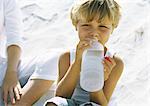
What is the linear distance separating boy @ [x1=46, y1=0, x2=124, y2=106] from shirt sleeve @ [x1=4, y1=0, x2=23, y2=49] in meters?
0.31

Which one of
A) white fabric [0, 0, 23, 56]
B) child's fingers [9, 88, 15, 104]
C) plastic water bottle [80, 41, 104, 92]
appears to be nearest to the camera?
plastic water bottle [80, 41, 104, 92]

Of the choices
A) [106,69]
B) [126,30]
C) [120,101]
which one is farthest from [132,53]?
[106,69]

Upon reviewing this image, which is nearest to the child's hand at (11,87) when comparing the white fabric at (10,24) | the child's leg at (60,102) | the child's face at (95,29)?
the white fabric at (10,24)

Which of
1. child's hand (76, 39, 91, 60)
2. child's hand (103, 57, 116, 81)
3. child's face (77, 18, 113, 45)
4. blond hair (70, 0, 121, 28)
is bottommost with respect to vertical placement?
child's hand (103, 57, 116, 81)

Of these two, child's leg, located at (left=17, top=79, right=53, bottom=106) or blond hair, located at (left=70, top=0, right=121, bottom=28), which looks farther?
child's leg, located at (left=17, top=79, right=53, bottom=106)

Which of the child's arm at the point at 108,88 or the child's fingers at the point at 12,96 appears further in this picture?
the child's fingers at the point at 12,96

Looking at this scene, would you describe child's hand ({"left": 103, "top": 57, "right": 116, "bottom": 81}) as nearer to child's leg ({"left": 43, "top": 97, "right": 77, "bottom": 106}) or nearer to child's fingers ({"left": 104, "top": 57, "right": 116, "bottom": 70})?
child's fingers ({"left": 104, "top": 57, "right": 116, "bottom": 70})

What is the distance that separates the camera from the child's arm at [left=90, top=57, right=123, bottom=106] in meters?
1.50

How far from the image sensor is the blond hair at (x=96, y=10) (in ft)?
5.06

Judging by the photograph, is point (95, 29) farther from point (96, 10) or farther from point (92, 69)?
point (92, 69)

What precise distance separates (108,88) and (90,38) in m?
0.19

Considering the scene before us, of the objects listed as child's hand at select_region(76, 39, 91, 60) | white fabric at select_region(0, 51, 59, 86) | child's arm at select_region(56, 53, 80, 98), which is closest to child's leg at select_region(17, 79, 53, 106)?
white fabric at select_region(0, 51, 59, 86)

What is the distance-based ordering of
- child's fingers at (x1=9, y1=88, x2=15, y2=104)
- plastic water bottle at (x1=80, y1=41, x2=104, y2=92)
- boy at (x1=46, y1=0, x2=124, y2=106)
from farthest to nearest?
child's fingers at (x1=9, y1=88, x2=15, y2=104), boy at (x1=46, y1=0, x2=124, y2=106), plastic water bottle at (x1=80, y1=41, x2=104, y2=92)

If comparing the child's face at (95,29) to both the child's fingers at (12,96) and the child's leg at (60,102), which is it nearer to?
the child's leg at (60,102)
